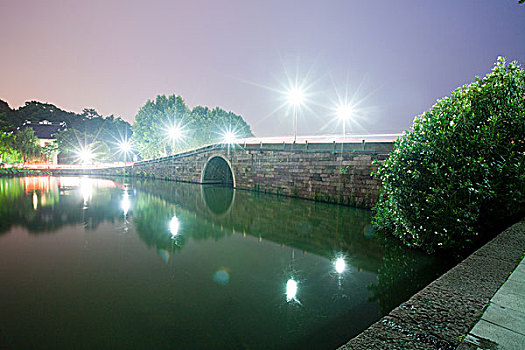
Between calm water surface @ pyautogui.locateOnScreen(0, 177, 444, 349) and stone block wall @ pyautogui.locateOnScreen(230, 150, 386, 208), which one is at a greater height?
stone block wall @ pyautogui.locateOnScreen(230, 150, 386, 208)

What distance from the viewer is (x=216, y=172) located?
27484 millimetres

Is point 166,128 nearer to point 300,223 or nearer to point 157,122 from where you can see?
point 157,122

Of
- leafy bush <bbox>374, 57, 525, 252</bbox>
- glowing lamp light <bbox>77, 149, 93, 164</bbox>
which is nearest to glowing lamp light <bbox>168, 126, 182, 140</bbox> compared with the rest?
glowing lamp light <bbox>77, 149, 93, 164</bbox>

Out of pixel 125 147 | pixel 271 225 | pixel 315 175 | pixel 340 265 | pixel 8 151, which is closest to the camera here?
pixel 340 265

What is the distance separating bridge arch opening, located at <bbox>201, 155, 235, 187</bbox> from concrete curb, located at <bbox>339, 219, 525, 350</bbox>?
22100 mm

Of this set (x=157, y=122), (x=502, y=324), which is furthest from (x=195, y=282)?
(x=157, y=122)

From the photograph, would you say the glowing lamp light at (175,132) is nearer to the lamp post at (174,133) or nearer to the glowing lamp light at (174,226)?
the lamp post at (174,133)

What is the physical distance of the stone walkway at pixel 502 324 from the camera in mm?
1937

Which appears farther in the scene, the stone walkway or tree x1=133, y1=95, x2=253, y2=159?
tree x1=133, y1=95, x2=253, y2=159

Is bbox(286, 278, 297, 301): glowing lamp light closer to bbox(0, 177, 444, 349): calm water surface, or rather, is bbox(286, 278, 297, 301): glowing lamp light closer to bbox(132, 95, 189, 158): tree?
bbox(0, 177, 444, 349): calm water surface

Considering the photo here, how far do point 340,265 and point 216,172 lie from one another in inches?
880

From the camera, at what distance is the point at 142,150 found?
47.9 meters

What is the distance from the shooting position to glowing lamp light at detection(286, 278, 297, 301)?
4.56m

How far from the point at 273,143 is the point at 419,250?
12632 mm
